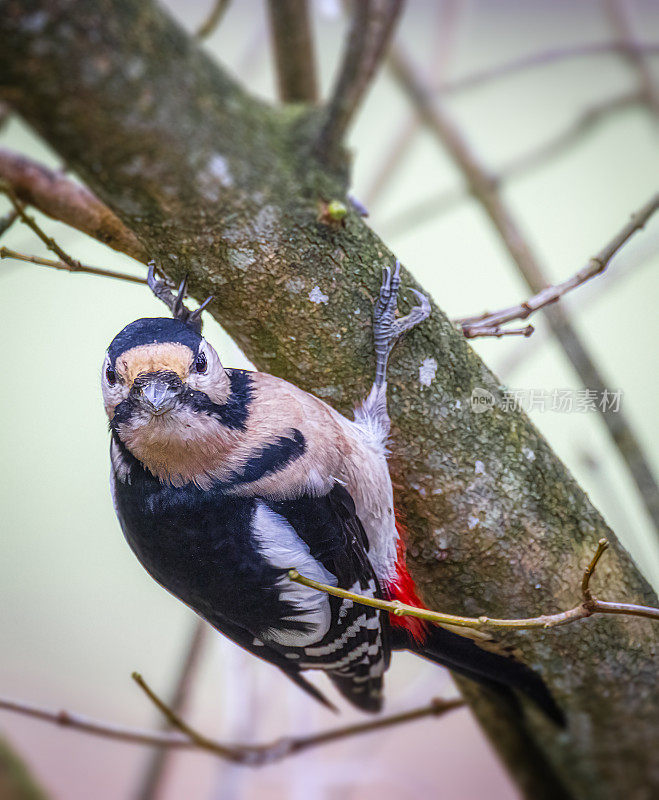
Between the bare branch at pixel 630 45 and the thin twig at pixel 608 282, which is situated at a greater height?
the bare branch at pixel 630 45

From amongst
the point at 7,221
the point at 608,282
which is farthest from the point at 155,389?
the point at 608,282

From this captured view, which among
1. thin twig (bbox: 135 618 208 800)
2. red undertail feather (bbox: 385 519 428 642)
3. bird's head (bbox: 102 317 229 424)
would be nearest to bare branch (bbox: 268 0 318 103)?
bird's head (bbox: 102 317 229 424)

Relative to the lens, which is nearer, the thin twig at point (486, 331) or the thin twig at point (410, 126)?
the thin twig at point (486, 331)

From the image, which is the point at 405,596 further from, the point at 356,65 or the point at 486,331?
the point at 356,65

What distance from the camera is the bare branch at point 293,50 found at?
208 centimetres

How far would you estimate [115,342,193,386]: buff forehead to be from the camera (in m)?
1.29

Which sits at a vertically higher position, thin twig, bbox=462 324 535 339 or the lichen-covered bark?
thin twig, bbox=462 324 535 339

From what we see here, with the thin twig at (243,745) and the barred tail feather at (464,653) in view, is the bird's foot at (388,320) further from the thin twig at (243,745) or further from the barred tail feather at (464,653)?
the thin twig at (243,745)

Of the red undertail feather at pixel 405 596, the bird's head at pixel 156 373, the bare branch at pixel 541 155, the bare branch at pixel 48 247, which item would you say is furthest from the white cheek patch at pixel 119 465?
the bare branch at pixel 541 155

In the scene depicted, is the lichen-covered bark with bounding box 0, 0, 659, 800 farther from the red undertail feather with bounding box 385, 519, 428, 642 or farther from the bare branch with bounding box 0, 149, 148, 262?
the bare branch with bounding box 0, 149, 148, 262

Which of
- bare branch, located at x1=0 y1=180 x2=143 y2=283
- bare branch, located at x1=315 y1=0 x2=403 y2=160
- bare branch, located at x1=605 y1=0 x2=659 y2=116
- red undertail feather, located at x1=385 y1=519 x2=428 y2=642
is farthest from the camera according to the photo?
bare branch, located at x1=605 y1=0 x2=659 y2=116

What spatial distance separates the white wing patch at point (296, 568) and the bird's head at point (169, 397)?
0.55ft

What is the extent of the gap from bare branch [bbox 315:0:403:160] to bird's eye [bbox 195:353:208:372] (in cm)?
44

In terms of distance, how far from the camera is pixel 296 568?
1.53 metres
